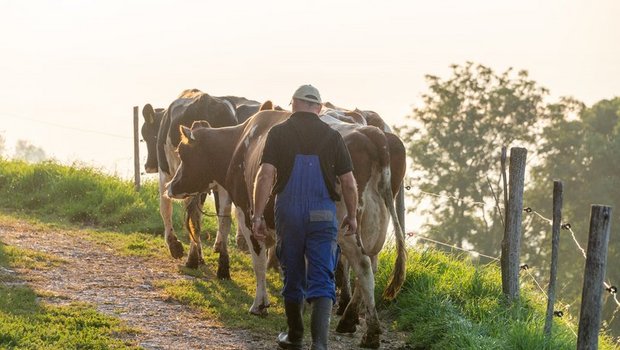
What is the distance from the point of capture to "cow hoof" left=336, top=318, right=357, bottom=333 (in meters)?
9.70

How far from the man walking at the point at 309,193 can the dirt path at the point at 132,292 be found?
4.83ft

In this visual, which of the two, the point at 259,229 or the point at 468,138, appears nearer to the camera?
the point at 259,229

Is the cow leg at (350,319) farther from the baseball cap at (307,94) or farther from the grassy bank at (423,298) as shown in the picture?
the baseball cap at (307,94)

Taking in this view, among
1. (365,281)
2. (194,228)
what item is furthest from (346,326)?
(194,228)

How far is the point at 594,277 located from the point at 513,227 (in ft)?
10.7

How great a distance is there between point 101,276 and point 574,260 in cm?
3288

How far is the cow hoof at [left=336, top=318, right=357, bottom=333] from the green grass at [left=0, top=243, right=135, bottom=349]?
208 cm

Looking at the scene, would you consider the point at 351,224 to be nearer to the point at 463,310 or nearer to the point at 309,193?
the point at 309,193

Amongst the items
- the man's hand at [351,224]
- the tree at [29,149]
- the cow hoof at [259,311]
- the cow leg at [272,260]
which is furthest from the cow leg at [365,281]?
the tree at [29,149]

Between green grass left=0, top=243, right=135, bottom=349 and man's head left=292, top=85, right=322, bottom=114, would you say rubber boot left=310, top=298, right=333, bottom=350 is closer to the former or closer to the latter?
man's head left=292, top=85, right=322, bottom=114

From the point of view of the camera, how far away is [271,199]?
8.84 meters

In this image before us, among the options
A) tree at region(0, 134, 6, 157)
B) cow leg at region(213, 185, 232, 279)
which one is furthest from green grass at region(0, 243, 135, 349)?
tree at region(0, 134, 6, 157)

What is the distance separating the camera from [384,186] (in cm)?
907

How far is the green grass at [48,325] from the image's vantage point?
26.8 feet
